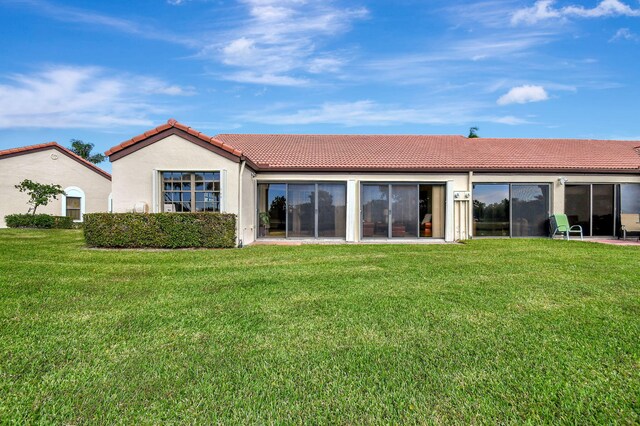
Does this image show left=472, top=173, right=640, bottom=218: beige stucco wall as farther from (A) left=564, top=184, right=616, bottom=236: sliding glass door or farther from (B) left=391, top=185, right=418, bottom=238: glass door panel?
(B) left=391, top=185, right=418, bottom=238: glass door panel

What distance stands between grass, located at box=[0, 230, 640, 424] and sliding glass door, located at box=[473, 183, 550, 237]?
8.55 meters

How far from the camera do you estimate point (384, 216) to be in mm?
15320

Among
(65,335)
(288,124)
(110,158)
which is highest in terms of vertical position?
(288,124)

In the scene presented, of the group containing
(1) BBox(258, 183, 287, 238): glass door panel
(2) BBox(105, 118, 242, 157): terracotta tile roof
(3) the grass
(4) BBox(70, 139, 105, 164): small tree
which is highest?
(4) BBox(70, 139, 105, 164): small tree

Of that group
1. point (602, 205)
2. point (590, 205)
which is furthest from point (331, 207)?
point (602, 205)

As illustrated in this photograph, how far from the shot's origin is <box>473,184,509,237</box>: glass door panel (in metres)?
15.8

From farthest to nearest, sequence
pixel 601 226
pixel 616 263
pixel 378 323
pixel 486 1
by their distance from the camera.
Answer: pixel 601 226 → pixel 486 1 → pixel 616 263 → pixel 378 323

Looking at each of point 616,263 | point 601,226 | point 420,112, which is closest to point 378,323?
point 616,263

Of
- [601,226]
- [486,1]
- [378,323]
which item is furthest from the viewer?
[601,226]

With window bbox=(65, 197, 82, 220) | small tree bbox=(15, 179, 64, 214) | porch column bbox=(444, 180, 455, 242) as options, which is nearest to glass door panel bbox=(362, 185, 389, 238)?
porch column bbox=(444, 180, 455, 242)

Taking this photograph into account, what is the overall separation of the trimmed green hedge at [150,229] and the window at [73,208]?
14710mm

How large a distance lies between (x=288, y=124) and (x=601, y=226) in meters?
17.5

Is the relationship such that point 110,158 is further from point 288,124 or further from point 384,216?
point 288,124

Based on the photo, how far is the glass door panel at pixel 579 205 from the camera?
15.8 m
